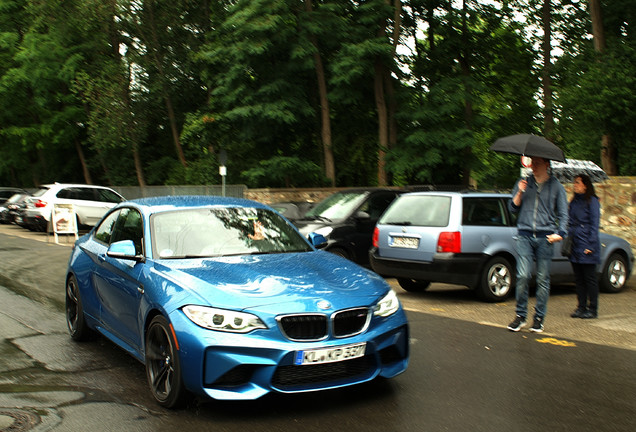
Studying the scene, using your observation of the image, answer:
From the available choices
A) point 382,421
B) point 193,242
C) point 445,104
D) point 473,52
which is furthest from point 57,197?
point 382,421

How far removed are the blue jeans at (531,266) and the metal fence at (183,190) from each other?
1747cm

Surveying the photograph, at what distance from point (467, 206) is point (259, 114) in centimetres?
1646

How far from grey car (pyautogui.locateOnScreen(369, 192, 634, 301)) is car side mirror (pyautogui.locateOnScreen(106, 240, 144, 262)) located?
5170mm

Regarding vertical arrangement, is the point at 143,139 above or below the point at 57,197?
above

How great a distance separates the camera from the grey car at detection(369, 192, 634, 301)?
9664mm

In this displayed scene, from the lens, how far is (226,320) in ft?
14.9

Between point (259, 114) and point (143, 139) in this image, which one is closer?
point (259, 114)

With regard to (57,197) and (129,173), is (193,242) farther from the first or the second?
(129,173)

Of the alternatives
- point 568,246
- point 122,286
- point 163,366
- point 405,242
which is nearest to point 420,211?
point 405,242

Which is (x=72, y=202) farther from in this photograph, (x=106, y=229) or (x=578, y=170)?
(x=106, y=229)

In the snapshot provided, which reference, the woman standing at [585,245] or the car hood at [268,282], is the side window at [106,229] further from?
the woman standing at [585,245]

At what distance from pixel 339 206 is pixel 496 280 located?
14.0ft

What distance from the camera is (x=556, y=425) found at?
4559 millimetres

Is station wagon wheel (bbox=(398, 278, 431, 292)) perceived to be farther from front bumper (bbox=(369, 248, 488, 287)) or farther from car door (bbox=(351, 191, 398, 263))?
car door (bbox=(351, 191, 398, 263))
